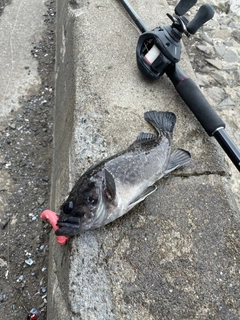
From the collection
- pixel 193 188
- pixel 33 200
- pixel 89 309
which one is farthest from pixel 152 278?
pixel 33 200

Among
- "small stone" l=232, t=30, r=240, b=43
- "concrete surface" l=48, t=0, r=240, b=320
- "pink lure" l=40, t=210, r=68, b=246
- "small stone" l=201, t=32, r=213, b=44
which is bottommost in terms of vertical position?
Result: "pink lure" l=40, t=210, r=68, b=246

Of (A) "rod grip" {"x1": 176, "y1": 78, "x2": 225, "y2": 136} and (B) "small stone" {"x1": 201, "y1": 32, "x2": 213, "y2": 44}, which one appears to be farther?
(B) "small stone" {"x1": 201, "y1": 32, "x2": 213, "y2": 44}

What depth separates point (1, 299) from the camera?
2877 millimetres

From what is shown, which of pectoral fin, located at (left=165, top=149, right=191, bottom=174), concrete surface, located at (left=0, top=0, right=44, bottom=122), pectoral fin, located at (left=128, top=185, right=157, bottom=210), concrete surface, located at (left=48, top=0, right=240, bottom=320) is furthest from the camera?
concrete surface, located at (left=0, top=0, right=44, bottom=122)

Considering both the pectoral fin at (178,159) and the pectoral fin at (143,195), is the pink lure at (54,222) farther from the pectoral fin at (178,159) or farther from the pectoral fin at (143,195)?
the pectoral fin at (178,159)

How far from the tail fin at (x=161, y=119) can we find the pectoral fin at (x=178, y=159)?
21 cm

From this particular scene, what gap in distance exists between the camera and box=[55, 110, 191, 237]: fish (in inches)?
87.0

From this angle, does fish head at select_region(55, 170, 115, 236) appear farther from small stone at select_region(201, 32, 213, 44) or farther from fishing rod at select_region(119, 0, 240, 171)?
small stone at select_region(201, 32, 213, 44)

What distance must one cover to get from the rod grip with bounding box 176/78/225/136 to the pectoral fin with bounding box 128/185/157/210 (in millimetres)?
776

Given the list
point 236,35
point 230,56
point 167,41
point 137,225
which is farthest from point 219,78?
point 137,225

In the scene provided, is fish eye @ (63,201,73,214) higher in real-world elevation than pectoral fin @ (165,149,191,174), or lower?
lower

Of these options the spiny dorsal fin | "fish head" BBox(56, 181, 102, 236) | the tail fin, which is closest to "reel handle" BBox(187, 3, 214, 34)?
the tail fin

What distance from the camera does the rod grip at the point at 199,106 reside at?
286 cm

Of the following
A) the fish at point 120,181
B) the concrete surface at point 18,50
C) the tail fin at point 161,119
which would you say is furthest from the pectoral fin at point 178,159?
the concrete surface at point 18,50
